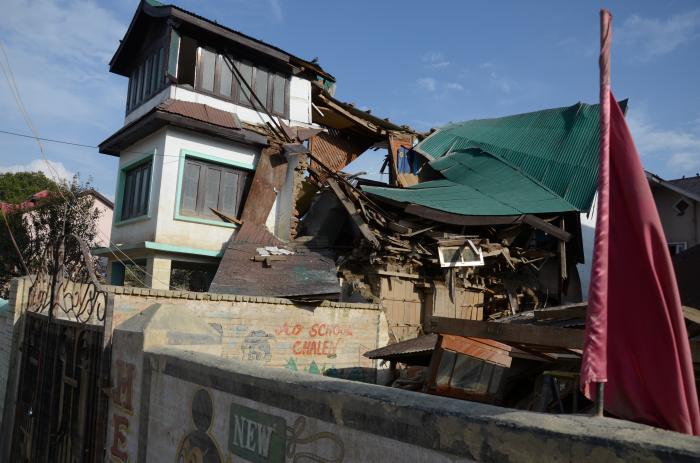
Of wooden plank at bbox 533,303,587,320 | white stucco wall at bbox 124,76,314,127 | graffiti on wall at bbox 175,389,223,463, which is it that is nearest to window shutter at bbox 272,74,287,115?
white stucco wall at bbox 124,76,314,127

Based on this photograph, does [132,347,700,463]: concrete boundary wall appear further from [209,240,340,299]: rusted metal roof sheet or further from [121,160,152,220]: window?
[121,160,152,220]: window

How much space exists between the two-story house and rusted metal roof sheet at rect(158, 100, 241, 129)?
3 cm

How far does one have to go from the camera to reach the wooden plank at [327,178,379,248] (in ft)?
44.0

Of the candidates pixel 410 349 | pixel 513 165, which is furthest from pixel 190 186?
pixel 513 165

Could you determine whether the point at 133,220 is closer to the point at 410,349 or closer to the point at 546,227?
the point at 410,349

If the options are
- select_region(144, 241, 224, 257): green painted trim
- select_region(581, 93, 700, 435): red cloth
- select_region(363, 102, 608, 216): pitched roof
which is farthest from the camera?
select_region(363, 102, 608, 216): pitched roof

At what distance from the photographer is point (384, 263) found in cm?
1361

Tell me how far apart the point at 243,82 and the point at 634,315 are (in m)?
14.1

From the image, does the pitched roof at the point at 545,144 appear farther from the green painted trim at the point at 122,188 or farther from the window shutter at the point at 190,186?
the green painted trim at the point at 122,188

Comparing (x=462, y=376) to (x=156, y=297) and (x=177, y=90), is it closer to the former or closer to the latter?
(x=156, y=297)

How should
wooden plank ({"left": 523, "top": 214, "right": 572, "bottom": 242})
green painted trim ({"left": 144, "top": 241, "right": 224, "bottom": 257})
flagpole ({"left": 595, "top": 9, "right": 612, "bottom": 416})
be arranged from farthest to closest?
wooden plank ({"left": 523, "top": 214, "right": 572, "bottom": 242}), green painted trim ({"left": 144, "top": 241, "right": 224, "bottom": 257}), flagpole ({"left": 595, "top": 9, "right": 612, "bottom": 416})

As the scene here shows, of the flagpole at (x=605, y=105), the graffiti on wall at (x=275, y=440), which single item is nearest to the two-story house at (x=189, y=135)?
the graffiti on wall at (x=275, y=440)

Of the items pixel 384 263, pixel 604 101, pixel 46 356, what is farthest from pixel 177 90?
pixel 604 101

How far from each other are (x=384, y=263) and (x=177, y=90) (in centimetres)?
684
